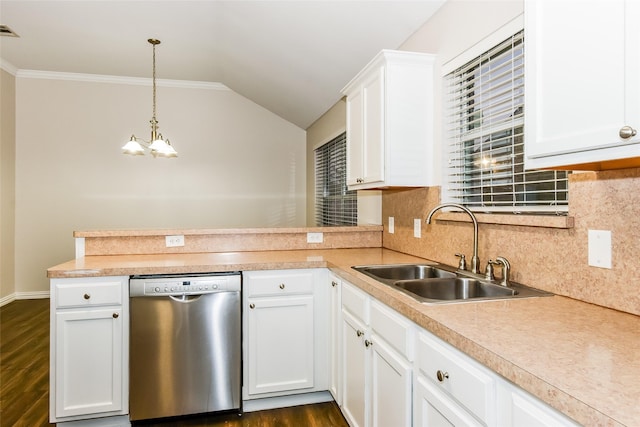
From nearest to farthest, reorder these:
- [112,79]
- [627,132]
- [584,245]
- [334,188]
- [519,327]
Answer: [627,132], [519,327], [584,245], [334,188], [112,79]

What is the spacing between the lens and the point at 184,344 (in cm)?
220

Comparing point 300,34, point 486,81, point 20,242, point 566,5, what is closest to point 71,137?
point 20,242

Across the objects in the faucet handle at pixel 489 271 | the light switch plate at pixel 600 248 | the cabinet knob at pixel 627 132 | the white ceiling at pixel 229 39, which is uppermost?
the white ceiling at pixel 229 39

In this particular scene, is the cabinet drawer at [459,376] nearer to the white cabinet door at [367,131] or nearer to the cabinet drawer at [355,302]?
the cabinet drawer at [355,302]

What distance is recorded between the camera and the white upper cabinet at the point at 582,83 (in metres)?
0.90

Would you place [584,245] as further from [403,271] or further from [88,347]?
[88,347]

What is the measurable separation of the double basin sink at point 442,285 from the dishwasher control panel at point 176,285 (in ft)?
2.54

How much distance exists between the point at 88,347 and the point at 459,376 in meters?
1.91

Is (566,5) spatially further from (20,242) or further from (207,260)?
(20,242)

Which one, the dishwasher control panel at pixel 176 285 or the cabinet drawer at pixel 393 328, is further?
the dishwasher control panel at pixel 176 285

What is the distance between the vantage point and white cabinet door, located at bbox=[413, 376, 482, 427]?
3.57 ft

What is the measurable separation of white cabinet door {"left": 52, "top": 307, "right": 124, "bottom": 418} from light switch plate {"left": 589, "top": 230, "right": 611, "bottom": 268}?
7.07ft

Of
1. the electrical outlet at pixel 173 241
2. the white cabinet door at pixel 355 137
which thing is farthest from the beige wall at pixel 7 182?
the white cabinet door at pixel 355 137

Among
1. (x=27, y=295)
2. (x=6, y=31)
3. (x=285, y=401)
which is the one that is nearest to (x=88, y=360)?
(x=285, y=401)
